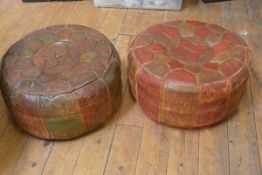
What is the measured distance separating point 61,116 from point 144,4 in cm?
147

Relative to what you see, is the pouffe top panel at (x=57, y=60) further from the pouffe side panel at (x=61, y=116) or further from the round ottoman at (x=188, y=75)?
the round ottoman at (x=188, y=75)

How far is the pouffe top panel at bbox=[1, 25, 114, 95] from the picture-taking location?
58.5 inches

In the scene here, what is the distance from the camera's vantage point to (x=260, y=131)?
1.66m

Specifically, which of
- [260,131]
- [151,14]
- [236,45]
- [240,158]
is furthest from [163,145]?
[151,14]

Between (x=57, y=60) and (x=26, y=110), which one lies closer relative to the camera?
(x=26, y=110)

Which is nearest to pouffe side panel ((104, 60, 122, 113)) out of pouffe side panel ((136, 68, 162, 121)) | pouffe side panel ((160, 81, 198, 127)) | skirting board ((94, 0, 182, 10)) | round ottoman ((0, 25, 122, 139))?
round ottoman ((0, 25, 122, 139))

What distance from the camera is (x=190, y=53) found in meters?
1.61

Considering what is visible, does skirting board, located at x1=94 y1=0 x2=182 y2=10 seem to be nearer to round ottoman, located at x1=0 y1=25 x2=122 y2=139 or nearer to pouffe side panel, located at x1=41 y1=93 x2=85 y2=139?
round ottoman, located at x1=0 y1=25 x2=122 y2=139

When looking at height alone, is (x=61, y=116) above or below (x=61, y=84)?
below

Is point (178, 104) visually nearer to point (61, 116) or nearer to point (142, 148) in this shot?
point (142, 148)

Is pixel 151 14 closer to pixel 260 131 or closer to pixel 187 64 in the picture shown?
pixel 187 64

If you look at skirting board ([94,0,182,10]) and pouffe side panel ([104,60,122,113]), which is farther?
skirting board ([94,0,182,10])

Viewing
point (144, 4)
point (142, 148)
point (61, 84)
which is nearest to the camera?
point (61, 84)

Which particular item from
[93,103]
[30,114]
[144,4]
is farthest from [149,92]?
[144,4]
